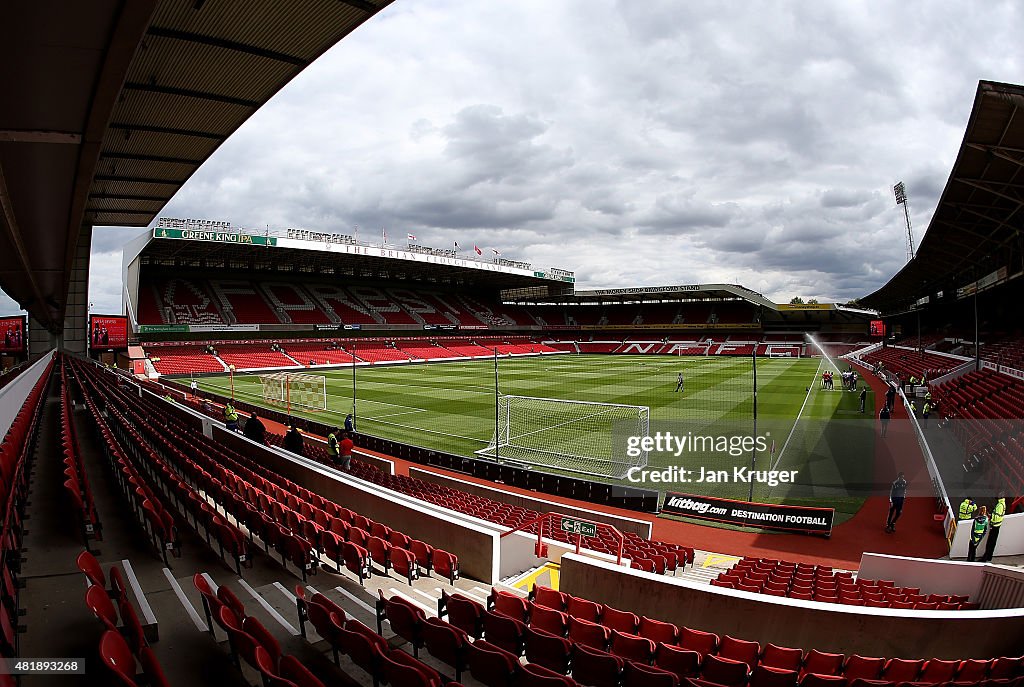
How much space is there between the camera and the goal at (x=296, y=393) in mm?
27141

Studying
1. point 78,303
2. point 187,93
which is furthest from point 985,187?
point 78,303

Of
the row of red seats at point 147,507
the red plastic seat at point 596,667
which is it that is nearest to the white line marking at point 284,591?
the row of red seats at point 147,507

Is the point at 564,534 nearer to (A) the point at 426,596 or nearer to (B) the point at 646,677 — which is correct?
(A) the point at 426,596

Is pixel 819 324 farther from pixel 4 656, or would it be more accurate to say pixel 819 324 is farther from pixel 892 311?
pixel 4 656

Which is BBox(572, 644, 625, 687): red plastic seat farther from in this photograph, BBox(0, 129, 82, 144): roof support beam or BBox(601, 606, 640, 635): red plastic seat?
BBox(0, 129, 82, 144): roof support beam

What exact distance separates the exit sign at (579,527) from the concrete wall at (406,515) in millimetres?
3801

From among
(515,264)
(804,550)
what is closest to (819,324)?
(515,264)

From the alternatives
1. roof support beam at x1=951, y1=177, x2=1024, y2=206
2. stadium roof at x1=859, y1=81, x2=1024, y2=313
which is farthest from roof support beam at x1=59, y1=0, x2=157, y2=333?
roof support beam at x1=951, y1=177, x2=1024, y2=206

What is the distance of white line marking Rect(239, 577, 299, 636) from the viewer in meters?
4.54

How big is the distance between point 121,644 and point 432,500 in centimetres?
781

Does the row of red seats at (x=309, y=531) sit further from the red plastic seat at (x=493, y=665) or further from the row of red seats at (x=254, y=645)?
the red plastic seat at (x=493, y=665)

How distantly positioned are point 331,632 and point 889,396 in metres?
21.6

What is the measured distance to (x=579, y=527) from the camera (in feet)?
35.0

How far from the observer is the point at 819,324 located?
226 feet
